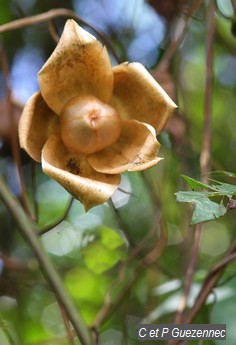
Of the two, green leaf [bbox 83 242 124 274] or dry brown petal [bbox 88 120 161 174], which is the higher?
dry brown petal [bbox 88 120 161 174]

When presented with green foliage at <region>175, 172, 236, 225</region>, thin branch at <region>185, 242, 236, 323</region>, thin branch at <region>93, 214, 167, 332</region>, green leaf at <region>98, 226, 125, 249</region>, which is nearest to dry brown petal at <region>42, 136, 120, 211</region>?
green foliage at <region>175, 172, 236, 225</region>

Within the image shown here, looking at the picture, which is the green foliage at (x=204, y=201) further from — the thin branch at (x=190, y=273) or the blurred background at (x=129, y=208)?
the blurred background at (x=129, y=208)

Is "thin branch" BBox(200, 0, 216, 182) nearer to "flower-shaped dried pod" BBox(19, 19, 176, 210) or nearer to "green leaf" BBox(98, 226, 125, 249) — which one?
"flower-shaped dried pod" BBox(19, 19, 176, 210)

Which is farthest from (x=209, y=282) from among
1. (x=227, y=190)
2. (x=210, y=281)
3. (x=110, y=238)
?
(x=110, y=238)

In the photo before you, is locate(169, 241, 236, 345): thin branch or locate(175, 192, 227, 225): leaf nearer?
locate(175, 192, 227, 225): leaf

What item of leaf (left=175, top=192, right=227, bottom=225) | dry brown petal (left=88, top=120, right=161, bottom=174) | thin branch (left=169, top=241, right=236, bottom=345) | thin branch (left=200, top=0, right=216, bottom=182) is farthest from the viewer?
thin branch (left=200, top=0, right=216, bottom=182)

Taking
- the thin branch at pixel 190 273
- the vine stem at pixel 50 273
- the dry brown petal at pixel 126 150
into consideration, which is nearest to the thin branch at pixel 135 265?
the thin branch at pixel 190 273
